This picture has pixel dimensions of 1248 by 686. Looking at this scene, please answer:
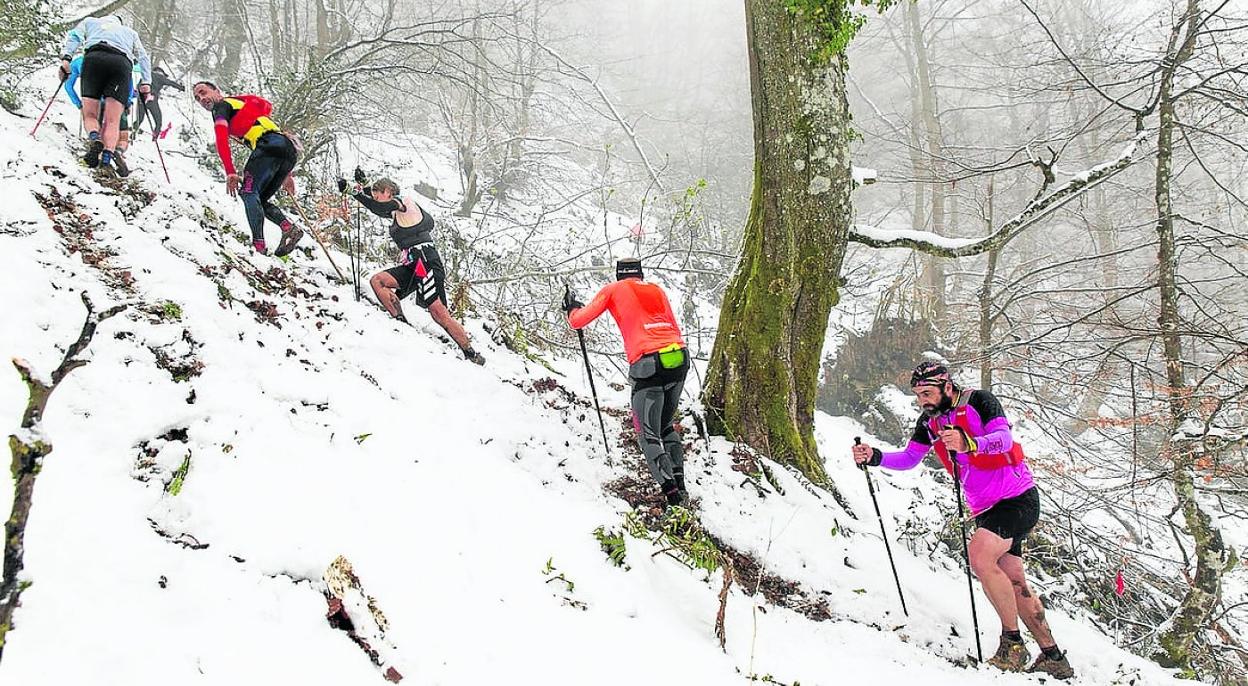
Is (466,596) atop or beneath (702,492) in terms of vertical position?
atop

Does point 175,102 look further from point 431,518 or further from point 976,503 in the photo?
point 976,503

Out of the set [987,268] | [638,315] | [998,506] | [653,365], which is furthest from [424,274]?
[987,268]

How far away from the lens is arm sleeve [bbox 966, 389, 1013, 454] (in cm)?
419

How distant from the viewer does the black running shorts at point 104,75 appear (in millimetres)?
5684

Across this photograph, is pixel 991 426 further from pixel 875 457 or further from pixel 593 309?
pixel 593 309

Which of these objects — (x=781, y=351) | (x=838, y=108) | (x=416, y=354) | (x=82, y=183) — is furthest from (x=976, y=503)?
(x=82, y=183)

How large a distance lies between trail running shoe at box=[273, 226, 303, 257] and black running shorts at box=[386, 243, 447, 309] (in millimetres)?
1065

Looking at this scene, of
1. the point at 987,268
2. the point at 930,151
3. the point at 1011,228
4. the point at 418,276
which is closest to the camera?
the point at 1011,228

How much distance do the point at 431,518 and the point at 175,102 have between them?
37.7ft

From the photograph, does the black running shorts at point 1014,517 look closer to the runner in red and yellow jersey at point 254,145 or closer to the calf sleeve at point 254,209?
the runner in red and yellow jersey at point 254,145

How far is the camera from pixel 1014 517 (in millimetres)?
4230

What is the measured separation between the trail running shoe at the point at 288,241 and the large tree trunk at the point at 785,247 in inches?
170

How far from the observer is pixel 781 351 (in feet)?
18.8

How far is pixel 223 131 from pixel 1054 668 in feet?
25.7
